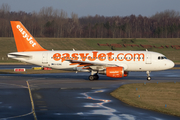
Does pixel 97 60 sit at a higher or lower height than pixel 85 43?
lower

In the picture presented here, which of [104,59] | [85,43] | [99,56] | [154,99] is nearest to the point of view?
[154,99]

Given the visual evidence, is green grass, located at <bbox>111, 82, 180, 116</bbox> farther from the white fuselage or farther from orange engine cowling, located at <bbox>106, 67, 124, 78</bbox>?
the white fuselage

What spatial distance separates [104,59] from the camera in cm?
3850

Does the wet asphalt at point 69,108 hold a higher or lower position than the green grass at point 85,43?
lower

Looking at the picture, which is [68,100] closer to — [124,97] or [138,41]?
[124,97]

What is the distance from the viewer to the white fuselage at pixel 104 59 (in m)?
38.3

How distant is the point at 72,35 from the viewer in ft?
531

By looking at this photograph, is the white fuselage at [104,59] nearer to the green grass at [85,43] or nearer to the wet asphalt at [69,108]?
the wet asphalt at [69,108]

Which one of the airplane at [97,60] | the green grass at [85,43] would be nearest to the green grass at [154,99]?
the airplane at [97,60]

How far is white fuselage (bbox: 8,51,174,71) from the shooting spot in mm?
38281

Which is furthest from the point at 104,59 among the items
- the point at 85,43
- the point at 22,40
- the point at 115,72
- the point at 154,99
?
the point at 85,43

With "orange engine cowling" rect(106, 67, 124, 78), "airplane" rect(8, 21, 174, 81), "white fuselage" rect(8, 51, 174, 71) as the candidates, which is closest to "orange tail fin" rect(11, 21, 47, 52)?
"airplane" rect(8, 21, 174, 81)

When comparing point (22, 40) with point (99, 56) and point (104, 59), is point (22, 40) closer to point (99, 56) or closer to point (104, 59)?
point (99, 56)

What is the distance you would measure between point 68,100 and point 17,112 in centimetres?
549
